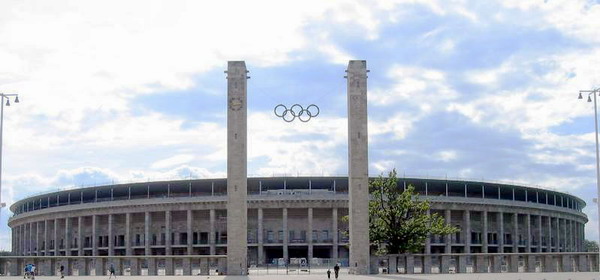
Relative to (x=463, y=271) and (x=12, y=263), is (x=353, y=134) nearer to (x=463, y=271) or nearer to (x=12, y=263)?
(x=463, y=271)

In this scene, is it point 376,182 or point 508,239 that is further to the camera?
point 508,239

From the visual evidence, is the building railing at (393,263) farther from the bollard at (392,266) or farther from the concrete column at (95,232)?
the concrete column at (95,232)

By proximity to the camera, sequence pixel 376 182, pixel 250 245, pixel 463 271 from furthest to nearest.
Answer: pixel 250 245
pixel 376 182
pixel 463 271

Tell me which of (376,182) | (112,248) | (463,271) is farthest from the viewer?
(112,248)

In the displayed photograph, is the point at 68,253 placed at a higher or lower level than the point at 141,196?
lower

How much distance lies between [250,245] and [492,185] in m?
40.6

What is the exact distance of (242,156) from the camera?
69125 millimetres

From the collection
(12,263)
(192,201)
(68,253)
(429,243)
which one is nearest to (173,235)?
(192,201)

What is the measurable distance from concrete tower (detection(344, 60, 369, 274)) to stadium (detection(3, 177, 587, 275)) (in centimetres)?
3184

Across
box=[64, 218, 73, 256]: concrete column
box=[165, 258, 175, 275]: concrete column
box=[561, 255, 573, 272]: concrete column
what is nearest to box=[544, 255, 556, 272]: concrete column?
box=[561, 255, 573, 272]: concrete column

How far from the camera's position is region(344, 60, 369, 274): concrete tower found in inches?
2648

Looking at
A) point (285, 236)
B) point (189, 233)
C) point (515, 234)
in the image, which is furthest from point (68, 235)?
point (515, 234)

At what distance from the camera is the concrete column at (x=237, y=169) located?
2630 inches

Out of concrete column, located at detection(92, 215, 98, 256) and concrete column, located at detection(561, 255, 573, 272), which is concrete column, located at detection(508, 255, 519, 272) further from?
concrete column, located at detection(92, 215, 98, 256)
